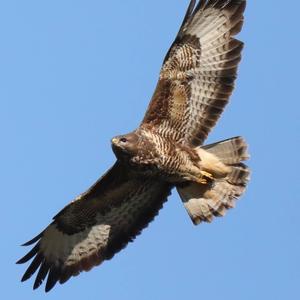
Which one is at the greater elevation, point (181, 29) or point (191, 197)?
point (181, 29)

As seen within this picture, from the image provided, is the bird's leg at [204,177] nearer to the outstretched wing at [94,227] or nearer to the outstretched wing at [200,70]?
the outstretched wing at [200,70]

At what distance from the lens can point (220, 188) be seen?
12.8 meters

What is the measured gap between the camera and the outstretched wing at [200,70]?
12.4 metres

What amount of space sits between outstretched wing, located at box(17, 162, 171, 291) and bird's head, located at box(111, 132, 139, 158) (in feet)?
3.08

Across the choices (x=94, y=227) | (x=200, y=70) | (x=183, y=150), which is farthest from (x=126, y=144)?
(x=94, y=227)

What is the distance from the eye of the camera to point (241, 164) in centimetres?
1265

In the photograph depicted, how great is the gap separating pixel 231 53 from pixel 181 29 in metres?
0.75

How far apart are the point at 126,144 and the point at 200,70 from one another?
158 cm

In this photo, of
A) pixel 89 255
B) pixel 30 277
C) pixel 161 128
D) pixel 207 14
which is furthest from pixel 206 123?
pixel 30 277

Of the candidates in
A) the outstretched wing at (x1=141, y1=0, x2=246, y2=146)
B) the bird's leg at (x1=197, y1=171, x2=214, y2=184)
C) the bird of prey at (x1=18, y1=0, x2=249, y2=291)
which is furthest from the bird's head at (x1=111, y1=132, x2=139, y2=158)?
the bird's leg at (x1=197, y1=171, x2=214, y2=184)

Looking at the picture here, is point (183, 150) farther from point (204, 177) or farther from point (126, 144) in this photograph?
point (126, 144)

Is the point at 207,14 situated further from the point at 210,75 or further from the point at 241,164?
the point at 241,164

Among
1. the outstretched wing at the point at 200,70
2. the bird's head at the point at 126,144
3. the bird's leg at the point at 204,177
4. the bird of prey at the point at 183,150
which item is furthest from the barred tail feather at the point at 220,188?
the bird's head at the point at 126,144

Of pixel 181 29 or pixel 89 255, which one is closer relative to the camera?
pixel 181 29
